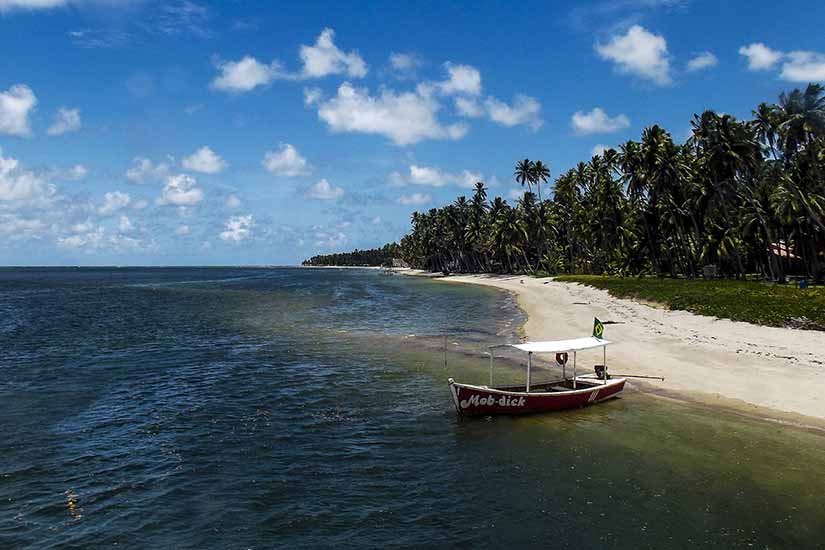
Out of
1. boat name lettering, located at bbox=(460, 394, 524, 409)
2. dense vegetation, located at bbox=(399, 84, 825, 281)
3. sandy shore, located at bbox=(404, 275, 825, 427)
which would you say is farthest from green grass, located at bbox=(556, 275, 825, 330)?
boat name lettering, located at bbox=(460, 394, 524, 409)

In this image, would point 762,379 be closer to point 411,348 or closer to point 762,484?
point 762,484

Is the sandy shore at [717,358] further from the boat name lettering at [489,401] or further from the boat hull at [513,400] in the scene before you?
the boat name lettering at [489,401]

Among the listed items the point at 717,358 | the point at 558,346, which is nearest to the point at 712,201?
the point at 717,358

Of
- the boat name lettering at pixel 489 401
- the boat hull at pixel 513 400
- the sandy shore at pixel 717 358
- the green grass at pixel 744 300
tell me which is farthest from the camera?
the green grass at pixel 744 300

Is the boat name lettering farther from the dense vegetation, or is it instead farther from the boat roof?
the dense vegetation

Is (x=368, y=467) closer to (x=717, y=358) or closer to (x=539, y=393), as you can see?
(x=539, y=393)

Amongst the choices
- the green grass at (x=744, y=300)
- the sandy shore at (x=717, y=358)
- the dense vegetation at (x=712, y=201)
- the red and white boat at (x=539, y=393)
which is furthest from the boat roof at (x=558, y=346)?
the dense vegetation at (x=712, y=201)

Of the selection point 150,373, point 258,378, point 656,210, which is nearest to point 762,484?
point 258,378
